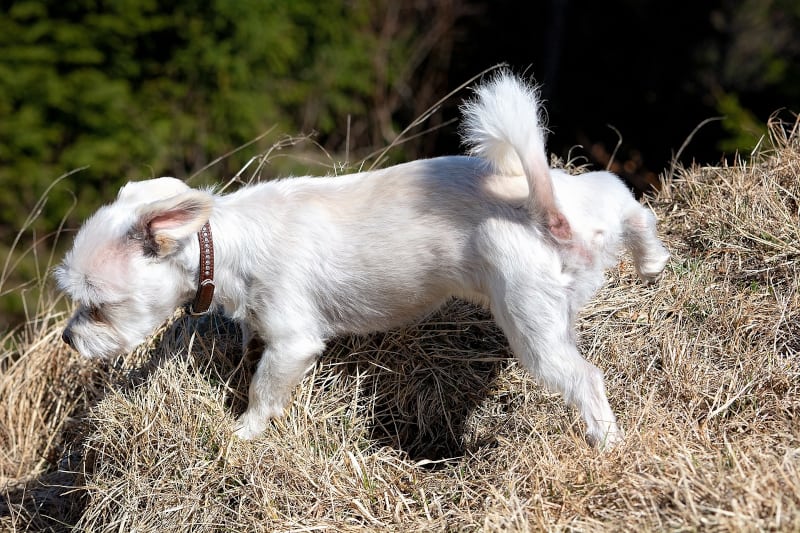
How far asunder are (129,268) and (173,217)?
0.28 metres

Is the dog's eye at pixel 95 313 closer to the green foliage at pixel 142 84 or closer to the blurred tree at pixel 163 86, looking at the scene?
the blurred tree at pixel 163 86

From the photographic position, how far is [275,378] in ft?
10.7

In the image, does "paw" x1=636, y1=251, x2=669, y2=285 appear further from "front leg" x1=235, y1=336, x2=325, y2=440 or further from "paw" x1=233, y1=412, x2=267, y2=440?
"paw" x1=233, y1=412, x2=267, y2=440

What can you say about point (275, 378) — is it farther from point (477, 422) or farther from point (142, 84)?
point (142, 84)

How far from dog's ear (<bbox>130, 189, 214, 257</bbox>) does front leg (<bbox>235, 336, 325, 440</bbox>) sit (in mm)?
528

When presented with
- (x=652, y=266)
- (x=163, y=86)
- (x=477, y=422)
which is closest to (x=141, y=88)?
(x=163, y=86)

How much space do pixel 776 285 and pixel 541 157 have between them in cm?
135

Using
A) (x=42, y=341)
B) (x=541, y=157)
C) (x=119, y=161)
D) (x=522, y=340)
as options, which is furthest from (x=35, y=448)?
(x=119, y=161)

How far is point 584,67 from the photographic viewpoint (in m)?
9.20

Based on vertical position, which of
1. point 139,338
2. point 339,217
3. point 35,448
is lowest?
point 35,448

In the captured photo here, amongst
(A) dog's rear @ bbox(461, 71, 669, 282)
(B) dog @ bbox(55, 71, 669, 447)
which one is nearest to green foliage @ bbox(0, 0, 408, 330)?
(B) dog @ bbox(55, 71, 669, 447)

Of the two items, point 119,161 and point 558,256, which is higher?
point 558,256

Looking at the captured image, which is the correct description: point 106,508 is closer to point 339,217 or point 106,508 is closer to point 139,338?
point 139,338

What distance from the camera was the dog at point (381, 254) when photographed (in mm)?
2879
